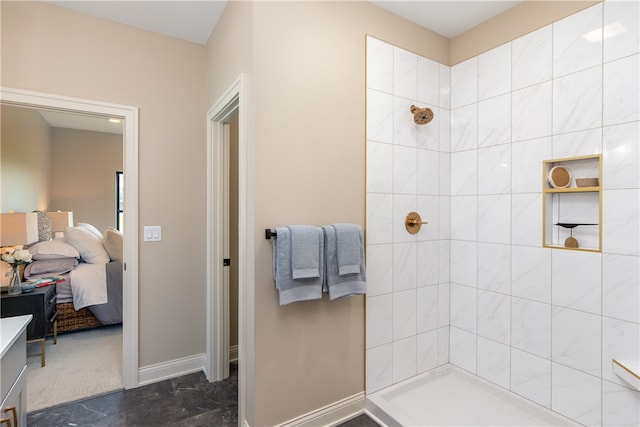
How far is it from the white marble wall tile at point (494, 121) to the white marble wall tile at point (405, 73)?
48 centimetres

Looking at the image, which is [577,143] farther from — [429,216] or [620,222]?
[429,216]

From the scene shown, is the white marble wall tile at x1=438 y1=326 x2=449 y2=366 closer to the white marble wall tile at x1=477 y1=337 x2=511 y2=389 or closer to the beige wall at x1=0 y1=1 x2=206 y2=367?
the white marble wall tile at x1=477 y1=337 x2=511 y2=389

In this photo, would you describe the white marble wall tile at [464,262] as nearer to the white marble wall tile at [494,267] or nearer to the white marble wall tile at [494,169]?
the white marble wall tile at [494,267]

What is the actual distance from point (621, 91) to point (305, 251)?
5.87ft

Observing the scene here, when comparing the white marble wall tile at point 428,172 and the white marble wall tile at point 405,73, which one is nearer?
the white marble wall tile at point 405,73

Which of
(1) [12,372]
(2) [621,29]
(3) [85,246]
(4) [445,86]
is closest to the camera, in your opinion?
(1) [12,372]

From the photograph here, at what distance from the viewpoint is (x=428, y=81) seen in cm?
231

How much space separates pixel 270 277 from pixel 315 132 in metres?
0.84

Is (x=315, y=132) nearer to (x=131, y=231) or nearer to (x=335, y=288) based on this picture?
(x=335, y=288)

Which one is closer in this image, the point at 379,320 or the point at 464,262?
the point at 379,320

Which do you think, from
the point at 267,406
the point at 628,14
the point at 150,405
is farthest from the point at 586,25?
the point at 150,405

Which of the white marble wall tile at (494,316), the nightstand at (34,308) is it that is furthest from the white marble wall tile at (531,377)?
the nightstand at (34,308)

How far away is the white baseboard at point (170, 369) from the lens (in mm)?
2346

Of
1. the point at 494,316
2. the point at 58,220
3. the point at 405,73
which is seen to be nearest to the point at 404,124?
the point at 405,73
